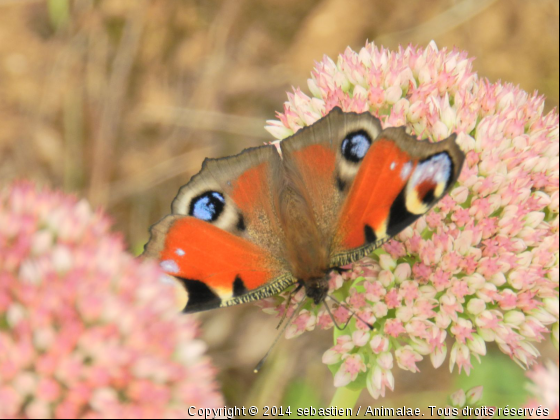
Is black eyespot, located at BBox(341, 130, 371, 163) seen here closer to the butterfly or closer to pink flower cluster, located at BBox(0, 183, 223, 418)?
the butterfly

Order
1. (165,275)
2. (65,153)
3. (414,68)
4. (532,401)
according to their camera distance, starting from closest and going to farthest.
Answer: (532,401), (165,275), (414,68), (65,153)

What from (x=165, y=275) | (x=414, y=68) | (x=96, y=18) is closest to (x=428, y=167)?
(x=414, y=68)

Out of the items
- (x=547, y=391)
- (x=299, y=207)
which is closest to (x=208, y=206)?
(x=299, y=207)

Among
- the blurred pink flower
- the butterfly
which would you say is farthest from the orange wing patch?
the blurred pink flower

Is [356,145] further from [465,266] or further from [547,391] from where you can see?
[547,391]

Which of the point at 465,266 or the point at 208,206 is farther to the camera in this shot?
the point at 208,206

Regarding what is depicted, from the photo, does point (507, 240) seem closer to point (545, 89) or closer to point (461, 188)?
point (461, 188)

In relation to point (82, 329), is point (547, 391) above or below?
below
